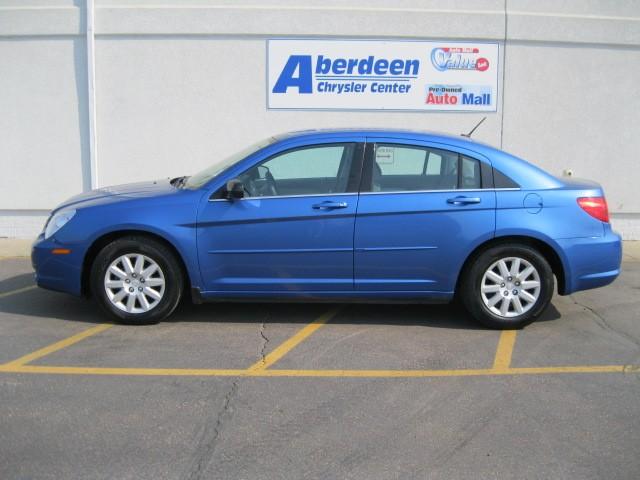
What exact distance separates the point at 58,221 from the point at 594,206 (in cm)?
446

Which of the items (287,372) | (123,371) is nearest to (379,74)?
(287,372)

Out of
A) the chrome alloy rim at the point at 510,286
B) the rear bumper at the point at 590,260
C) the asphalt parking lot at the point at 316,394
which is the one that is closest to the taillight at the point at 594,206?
the rear bumper at the point at 590,260

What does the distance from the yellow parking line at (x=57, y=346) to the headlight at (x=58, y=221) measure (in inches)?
34.8

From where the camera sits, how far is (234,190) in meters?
5.52

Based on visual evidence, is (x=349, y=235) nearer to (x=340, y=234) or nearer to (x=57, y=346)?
(x=340, y=234)

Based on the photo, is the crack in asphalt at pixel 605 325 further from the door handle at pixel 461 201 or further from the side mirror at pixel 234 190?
the side mirror at pixel 234 190

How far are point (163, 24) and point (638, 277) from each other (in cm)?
698

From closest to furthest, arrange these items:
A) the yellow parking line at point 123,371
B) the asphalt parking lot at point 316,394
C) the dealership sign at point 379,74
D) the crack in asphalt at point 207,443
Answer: the crack in asphalt at point 207,443, the asphalt parking lot at point 316,394, the yellow parking line at point 123,371, the dealership sign at point 379,74

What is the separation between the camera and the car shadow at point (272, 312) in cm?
595

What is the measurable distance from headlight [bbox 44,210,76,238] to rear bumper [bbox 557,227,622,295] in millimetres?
4034

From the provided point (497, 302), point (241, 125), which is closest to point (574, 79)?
point (241, 125)

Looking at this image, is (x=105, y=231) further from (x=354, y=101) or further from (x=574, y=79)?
(x=574, y=79)

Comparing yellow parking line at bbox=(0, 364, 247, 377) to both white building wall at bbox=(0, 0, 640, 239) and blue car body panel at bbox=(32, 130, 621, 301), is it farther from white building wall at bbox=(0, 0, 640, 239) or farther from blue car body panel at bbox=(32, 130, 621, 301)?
white building wall at bbox=(0, 0, 640, 239)

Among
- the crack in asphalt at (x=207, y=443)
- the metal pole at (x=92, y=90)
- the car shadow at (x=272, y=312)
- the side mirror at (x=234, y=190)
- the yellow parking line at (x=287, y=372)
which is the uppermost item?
the metal pole at (x=92, y=90)
